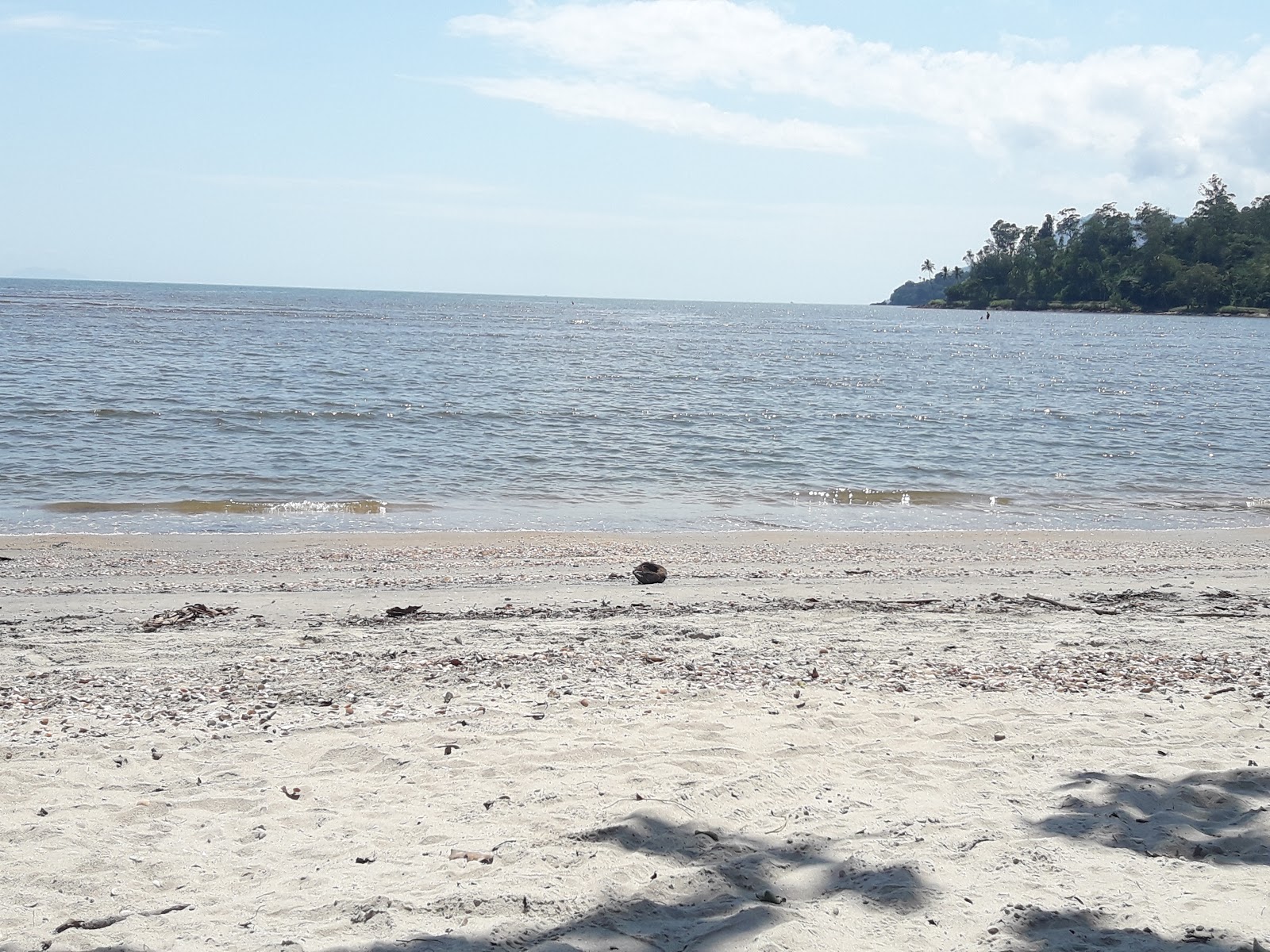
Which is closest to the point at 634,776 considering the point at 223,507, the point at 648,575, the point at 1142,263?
the point at 648,575

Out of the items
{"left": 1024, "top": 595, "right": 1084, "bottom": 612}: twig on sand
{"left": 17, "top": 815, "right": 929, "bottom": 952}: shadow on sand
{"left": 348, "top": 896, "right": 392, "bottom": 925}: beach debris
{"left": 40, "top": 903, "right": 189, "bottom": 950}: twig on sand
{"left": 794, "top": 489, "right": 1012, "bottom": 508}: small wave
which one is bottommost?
{"left": 794, "top": 489, "right": 1012, "bottom": 508}: small wave

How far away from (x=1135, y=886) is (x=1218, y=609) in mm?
6288

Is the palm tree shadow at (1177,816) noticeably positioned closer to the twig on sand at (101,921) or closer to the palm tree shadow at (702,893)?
the palm tree shadow at (702,893)

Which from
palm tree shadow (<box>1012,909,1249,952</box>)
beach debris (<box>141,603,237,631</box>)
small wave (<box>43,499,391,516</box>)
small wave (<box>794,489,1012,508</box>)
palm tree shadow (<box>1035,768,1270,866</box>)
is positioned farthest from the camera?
small wave (<box>794,489,1012,508</box>)

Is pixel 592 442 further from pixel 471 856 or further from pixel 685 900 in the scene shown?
pixel 685 900

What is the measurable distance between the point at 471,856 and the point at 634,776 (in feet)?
3.35

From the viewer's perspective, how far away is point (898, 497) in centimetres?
1852

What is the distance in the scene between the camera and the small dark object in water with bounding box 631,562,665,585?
1045 centimetres

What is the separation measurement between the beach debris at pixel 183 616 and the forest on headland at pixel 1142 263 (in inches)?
6260

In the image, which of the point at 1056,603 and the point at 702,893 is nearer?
the point at 702,893

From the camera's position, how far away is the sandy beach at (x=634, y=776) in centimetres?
367

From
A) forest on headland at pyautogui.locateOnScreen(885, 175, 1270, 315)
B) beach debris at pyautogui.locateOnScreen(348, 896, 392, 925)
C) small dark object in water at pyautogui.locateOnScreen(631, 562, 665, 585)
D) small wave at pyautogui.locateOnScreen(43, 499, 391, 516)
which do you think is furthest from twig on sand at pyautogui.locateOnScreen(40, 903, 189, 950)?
forest on headland at pyautogui.locateOnScreen(885, 175, 1270, 315)

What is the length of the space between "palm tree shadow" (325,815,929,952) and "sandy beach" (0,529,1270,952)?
1cm

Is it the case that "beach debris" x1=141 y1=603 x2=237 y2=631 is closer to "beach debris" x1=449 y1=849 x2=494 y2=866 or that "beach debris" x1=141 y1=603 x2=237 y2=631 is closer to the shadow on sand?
"beach debris" x1=449 y1=849 x2=494 y2=866
